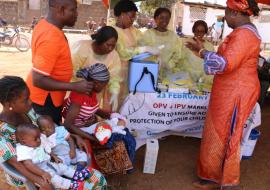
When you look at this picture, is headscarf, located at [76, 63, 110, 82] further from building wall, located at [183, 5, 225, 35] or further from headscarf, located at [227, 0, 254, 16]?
building wall, located at [183, 5, 225, 35]

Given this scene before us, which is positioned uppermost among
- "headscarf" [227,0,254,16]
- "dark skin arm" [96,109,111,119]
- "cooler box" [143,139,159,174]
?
"headscarf" [227,0,254,16]

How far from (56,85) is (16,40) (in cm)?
1201

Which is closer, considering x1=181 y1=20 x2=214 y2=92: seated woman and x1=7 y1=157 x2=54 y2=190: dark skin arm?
x1=7 y1=157 x2=54 y2=190: dark skin arm

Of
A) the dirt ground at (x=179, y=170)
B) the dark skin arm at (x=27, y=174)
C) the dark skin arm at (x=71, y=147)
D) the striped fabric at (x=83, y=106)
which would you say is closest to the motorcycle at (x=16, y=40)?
the dirt ground at (x=179, y=170)

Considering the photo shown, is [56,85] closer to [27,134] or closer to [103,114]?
[27,134]

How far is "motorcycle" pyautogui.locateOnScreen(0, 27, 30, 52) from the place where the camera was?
44.8ft

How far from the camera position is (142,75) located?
3672mm

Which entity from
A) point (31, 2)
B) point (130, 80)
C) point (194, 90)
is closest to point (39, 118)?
point (130, 80)

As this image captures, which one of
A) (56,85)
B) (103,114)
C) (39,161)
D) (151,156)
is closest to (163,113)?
(151,156)

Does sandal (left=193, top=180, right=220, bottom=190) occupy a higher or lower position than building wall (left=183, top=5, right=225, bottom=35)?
lower

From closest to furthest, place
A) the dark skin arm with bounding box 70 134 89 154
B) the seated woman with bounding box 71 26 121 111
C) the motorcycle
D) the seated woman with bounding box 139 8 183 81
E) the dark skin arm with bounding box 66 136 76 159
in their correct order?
the dark skin arm with bounding box 66 136 76 159 < the dark skin arm with bounding box 70 134 89 154 < the seated woman with bounding box 71 26 121 111 < the seated woman with bounding box 139 8 183 81 < the motorcycle

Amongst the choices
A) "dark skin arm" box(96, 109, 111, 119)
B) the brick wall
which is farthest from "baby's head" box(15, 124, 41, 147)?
the brick wall

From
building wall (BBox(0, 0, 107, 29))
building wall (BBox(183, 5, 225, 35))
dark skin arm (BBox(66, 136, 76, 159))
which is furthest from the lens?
building wall (BBox(0, 0, 107, 29))

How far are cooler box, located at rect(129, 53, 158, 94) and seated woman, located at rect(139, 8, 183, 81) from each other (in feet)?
2.08
